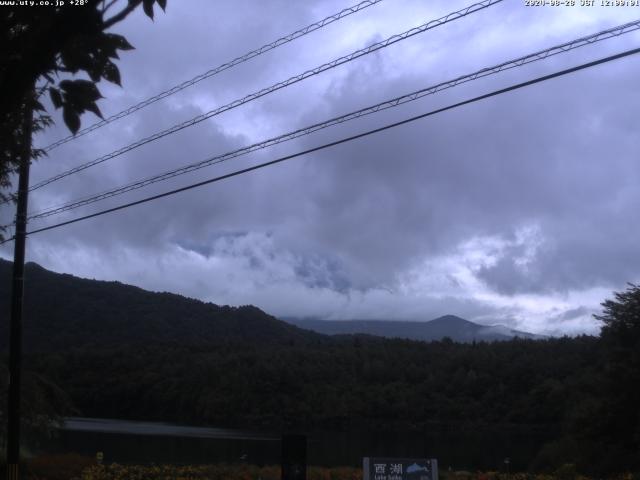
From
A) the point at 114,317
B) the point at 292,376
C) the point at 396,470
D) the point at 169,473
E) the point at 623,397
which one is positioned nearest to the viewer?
the point at 396,470

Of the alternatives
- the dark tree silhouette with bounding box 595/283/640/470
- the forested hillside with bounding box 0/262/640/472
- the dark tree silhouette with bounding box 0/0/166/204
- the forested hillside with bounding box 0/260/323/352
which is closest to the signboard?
the dark tree silhouette with bounding box 0/0/166/204

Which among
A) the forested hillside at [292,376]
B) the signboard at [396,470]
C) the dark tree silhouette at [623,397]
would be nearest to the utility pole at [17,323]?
the signboard at [396,470]

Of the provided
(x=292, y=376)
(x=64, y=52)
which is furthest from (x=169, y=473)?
(x=292, y=376)

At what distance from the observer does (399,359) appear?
93.4 meters

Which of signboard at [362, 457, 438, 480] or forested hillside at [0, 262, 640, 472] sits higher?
forested hillside at [0, 262, 640, 472]

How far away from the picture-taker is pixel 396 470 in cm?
1405

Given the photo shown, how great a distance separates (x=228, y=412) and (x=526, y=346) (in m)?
Result: 33.0

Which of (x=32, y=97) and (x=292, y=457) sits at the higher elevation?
(x=32, y=97)

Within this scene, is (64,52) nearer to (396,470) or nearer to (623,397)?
(396,470)

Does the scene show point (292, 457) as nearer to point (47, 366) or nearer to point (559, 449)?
point (559, 449)

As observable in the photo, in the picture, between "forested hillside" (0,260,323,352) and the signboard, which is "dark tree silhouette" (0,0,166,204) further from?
"forested hillside" (0,260,323,352)

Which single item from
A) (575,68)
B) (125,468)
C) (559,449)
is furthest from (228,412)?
(575,68)

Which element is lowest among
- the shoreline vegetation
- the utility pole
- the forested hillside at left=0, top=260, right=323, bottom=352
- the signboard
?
the shoreline vegetation

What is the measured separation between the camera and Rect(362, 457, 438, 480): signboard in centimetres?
1403
